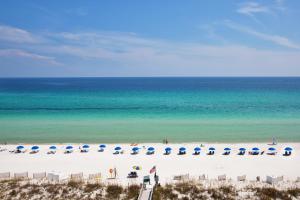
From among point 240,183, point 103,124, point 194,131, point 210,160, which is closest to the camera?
point 240,183

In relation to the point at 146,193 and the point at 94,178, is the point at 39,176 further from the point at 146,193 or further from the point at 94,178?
the point at 146,193

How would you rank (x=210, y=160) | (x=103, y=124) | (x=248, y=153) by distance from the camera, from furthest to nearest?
(x=103, y=124) → (x=248, y=153) → (x=210, y=160)

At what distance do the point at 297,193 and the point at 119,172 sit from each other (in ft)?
36.6

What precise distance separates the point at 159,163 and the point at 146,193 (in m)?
7.00

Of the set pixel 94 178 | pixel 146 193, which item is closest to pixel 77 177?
pixel 94 178

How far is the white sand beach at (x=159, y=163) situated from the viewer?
20.3m

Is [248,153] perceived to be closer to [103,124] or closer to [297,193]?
[297,193]

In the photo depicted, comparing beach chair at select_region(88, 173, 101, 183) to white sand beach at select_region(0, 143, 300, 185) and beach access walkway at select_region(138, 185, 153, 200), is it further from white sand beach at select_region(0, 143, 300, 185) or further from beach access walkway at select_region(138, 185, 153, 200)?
beach access walkway at select_region(138, 185, 153, 200)

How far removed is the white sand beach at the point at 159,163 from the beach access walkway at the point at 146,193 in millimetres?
2083

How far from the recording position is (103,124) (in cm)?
4125

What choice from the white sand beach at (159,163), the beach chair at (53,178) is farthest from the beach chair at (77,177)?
the white sand beach at (159,163)

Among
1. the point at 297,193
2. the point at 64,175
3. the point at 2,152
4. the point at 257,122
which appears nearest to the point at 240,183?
the point at 297,193

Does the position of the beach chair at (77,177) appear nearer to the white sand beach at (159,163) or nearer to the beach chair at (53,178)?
the beach chair at (53,178)

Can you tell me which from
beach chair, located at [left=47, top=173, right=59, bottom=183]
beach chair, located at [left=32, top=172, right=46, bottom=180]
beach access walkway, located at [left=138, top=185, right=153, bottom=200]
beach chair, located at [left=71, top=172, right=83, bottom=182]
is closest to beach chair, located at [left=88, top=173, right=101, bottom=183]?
beach chair, located at [left=71, top=172, right=83, bottom=182]
